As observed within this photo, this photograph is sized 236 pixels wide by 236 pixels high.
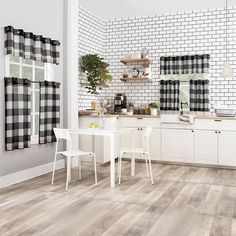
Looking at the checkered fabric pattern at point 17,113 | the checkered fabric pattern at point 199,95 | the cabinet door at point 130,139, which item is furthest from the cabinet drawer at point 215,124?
the checkered fabric pattern at point 17,113

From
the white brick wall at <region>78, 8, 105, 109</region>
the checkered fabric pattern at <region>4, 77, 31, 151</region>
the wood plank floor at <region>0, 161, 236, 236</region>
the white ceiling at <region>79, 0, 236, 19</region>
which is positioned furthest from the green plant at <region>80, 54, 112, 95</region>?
the wood plank floor at <region>0, 161, 236, 236</region>

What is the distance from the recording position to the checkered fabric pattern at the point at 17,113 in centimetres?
472

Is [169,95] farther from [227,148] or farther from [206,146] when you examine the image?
[227,148]

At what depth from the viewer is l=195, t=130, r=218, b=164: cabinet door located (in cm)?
638

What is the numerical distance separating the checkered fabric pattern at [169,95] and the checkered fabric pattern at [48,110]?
2.63 meters

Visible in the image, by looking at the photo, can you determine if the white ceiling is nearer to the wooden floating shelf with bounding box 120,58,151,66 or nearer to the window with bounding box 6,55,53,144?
the wooden floating shelf with bounding box 120,58,151,66

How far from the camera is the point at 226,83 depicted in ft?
23.0

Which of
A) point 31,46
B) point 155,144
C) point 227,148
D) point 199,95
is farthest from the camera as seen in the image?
point 199,95

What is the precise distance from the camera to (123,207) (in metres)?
3.84

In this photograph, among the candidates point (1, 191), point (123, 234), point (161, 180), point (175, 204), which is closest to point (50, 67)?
point (1, 191)

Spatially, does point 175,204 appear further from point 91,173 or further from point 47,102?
point 47,102

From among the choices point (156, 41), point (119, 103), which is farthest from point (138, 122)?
point (156, 41)

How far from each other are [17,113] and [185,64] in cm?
388

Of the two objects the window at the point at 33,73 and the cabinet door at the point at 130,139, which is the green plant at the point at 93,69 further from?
the window at the point at 33,73
